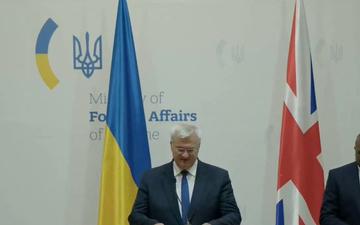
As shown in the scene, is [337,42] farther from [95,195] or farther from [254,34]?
[95,195]

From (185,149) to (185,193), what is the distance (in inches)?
9.9

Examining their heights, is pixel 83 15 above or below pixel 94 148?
above

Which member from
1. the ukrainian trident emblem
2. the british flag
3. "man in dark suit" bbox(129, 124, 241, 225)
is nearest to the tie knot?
"man in dark suit" bbox(129, 124, 241, 225)

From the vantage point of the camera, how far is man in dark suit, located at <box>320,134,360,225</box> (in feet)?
9.87

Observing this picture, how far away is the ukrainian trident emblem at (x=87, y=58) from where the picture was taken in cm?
402

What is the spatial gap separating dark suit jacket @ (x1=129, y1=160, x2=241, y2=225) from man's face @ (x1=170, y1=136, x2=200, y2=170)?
10 cm

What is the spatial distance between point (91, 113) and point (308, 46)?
5.49 ft

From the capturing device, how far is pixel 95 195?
159 inches

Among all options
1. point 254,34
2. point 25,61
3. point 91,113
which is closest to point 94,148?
point 91,113

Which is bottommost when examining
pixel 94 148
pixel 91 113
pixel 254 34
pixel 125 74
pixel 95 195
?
pixel 95 195

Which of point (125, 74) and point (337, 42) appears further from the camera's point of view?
point (337, 42)

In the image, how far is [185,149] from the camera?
118 inches

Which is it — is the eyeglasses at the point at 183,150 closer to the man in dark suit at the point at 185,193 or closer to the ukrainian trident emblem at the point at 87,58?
the man in dark suit at the point at 185,193

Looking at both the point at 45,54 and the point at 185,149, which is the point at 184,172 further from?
the point at 45,54
